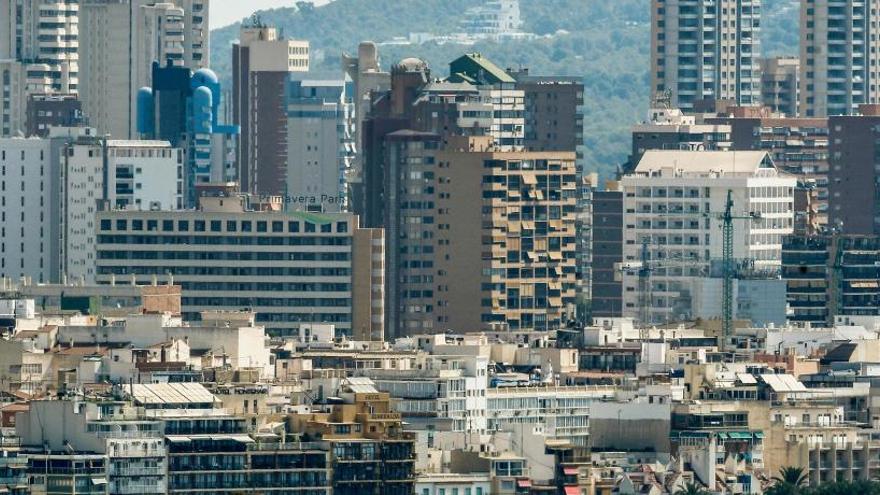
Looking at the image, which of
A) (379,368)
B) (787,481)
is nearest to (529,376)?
(379,368)

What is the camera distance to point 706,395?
17125 cm

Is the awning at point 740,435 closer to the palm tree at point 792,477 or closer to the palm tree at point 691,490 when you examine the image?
the palm tree at point 792,477

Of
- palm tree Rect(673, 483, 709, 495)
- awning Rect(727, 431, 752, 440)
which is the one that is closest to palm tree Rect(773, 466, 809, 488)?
awning Rect(727, 431, 752, 440)

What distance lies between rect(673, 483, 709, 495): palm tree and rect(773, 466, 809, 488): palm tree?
152 inches

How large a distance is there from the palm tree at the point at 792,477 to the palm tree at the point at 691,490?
3850mm

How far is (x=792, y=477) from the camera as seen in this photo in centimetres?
15825

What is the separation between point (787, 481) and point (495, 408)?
12.1 metres

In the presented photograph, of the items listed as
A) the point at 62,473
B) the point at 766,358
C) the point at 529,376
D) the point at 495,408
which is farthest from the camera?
the point at 766,358

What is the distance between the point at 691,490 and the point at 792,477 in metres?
7.86

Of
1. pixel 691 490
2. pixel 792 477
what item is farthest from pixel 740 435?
pixel 691 490

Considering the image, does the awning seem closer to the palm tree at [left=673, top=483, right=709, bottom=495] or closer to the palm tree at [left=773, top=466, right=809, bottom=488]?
the palm tree at [left=773, top=466, right=809, bottom=488]

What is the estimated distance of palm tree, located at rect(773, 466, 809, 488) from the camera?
157 m

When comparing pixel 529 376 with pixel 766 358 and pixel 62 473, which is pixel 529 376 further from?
pixel 62 473

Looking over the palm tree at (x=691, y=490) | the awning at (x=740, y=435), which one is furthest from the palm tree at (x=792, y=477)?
the palm tree at (x=691, y=490)
